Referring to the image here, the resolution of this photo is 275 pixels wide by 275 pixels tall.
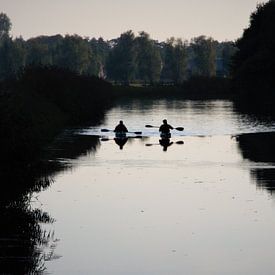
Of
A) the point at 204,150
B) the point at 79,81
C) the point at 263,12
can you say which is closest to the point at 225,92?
the point at 263,12

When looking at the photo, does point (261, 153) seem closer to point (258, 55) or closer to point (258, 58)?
point (258, 58)

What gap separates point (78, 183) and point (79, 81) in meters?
55.9

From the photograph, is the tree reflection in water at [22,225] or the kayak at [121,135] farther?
the kayak at [121,135]

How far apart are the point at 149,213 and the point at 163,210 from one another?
71 cm

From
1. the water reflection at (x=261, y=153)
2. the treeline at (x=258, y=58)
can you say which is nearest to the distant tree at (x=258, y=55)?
the treeline at (x=258, y=58)

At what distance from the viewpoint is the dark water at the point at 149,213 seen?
74.7ft

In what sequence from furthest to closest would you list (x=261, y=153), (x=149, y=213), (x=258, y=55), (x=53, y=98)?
(x=258, y=55), (x=53, y=98), (x=261, y=153), (x=149, y=213)

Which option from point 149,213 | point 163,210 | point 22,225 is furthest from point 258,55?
point 22,225

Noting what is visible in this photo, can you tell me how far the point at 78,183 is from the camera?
36812mm

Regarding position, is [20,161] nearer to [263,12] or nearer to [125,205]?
[125,205]

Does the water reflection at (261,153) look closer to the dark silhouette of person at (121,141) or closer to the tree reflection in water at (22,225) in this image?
the dark silhouette of person at (121,141)

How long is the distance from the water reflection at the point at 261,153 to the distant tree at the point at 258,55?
40.4 metres

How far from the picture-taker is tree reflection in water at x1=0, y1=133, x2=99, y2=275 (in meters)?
22.3

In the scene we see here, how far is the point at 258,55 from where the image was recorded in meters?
103
